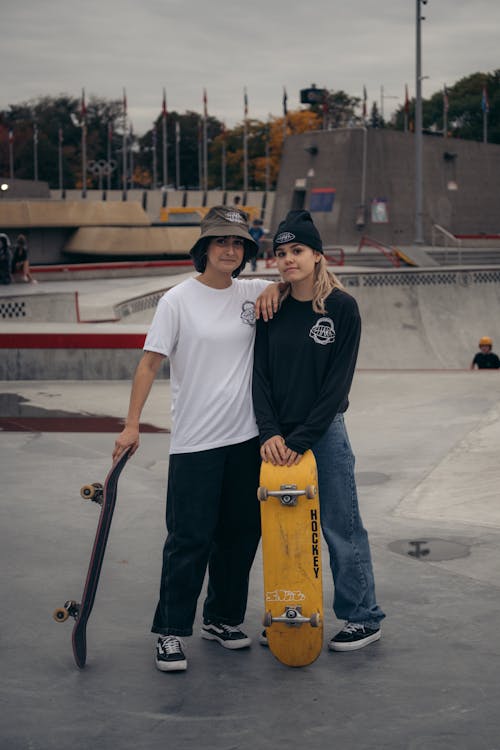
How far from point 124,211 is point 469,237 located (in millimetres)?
15720

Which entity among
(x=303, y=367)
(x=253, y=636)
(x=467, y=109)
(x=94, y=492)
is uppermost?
(x=467, y=109)

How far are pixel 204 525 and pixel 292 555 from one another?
0.40 meters

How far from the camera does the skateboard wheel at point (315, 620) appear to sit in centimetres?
385

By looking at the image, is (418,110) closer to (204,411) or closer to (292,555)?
(204,411)

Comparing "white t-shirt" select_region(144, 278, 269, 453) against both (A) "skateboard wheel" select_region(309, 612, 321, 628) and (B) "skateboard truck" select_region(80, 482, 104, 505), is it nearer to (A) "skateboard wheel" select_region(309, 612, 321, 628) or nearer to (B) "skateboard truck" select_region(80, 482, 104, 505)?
(B) "skateboard truck" select_region(80, 482, 104, 505)

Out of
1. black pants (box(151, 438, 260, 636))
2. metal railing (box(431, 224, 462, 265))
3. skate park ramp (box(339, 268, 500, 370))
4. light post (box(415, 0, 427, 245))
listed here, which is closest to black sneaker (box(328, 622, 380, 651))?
black pants (box(151, 438, 260, 636))

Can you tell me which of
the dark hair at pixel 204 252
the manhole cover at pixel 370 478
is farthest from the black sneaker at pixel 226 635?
the manhole cover at pixel 370 478

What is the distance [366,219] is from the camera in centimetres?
4272

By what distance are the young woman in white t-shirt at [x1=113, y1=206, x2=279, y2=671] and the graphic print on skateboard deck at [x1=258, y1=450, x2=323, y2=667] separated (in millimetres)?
248

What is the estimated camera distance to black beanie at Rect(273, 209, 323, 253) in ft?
13.3

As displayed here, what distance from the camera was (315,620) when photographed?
151 inches

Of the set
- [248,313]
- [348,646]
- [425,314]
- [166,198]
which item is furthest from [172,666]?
[166,198]

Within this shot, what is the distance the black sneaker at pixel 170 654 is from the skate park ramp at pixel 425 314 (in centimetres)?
2203

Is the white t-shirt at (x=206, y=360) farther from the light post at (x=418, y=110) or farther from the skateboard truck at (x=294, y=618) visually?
the light post at (x=418, y=110)
